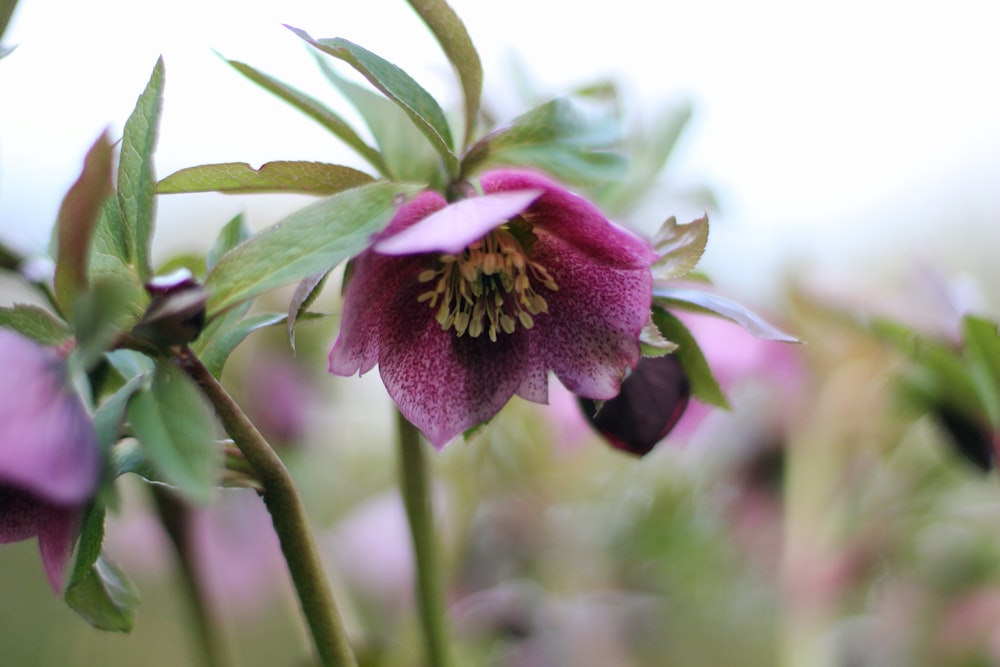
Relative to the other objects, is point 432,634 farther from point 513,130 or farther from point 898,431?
point 898,431

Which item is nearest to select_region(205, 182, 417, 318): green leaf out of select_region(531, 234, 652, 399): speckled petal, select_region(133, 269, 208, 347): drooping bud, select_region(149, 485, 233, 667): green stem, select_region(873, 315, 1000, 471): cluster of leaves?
select_region(133, 269, 208, 347): drooping bud

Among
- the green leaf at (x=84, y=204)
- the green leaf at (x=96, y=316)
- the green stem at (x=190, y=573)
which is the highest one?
the green leaf at (x=84, y=204)

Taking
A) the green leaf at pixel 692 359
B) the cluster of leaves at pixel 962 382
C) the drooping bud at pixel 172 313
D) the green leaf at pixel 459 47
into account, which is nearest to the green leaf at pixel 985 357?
the cluster of leaves at pixel 962 382

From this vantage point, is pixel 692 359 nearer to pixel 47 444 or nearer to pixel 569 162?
pixel 569 162

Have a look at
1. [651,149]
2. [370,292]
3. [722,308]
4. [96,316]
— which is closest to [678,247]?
[722,308]

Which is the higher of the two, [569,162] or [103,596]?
[569,162]

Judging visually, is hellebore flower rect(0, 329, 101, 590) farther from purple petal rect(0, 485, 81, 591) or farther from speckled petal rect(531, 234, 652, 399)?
Result: speckled petal rect(531, 234, 652, 399)

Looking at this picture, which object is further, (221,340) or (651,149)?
(651,149)

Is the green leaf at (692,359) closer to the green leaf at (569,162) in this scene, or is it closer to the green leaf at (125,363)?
the green leaf at (569,162)
